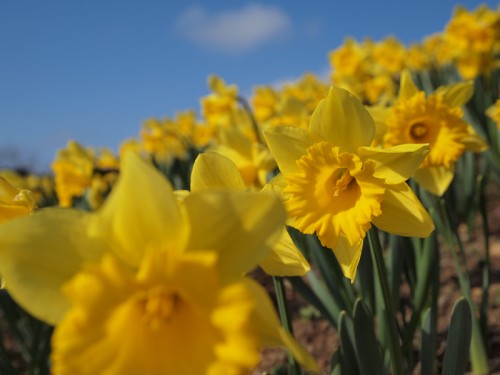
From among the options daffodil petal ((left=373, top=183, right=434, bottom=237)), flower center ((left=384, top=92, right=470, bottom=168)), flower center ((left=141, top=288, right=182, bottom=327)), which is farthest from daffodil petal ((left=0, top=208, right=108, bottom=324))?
flower center ((left=384, top=92, right=470, bottom=168))

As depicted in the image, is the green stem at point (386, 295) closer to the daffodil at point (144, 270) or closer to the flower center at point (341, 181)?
the flower center at point (341, 181)

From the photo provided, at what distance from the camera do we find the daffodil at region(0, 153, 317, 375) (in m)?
0.92

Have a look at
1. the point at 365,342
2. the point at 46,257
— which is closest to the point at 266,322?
the point at 46,257

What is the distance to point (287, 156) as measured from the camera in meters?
1.72

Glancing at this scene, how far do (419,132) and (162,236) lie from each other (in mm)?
1840

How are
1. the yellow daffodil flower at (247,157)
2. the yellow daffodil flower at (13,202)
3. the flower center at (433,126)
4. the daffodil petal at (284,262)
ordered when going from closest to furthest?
the daffodil petal at (284,262) → the yellow daffodil flower at (13,202) → the flower center at (433,126) → the yellow daffodil flower at (247,157)

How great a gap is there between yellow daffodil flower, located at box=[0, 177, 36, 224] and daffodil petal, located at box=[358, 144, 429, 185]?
40.1 inches

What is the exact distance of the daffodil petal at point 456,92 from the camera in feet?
8.21

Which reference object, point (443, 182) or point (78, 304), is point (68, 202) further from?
point (78, 304)

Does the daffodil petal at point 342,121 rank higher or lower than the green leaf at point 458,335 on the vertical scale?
higher

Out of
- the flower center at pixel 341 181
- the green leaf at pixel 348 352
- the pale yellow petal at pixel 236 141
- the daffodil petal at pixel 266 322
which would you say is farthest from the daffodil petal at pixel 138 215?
the pale yellow petal at pixel 236 141

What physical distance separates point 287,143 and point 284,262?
48 cm

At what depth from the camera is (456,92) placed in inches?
99.7

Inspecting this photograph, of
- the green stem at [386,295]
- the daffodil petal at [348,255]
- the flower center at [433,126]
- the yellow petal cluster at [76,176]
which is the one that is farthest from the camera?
the yellow petal cluster at [76,176]
